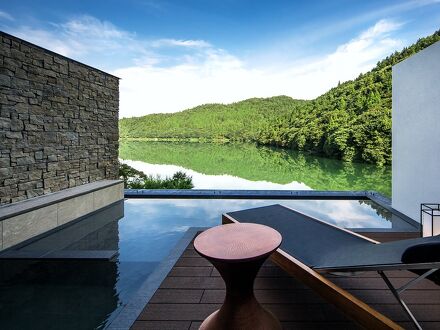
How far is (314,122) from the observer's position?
20516 mm

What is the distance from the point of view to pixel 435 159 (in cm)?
380

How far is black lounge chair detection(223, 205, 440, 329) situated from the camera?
1.29 meters

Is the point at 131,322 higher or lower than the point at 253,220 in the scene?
lower

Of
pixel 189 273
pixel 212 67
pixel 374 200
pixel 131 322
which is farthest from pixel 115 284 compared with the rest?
pixel 212 67

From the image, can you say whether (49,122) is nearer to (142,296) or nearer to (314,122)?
(142,296)

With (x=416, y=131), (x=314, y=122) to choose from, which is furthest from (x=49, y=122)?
(x=314, y=122)

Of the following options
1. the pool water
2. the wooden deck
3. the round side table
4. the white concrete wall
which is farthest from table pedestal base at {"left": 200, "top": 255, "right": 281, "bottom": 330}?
the white concrete wall

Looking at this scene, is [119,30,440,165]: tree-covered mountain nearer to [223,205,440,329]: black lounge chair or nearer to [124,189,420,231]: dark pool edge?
[124,189,420,231]: dark pool edge

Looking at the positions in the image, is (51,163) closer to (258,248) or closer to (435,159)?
(258,248)

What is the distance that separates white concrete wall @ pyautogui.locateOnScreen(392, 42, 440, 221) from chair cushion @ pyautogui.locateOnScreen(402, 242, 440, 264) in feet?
10.3

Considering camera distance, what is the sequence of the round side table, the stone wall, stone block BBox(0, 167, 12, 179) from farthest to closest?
1. the stone wall
2. stone block BBox(0, 167, 12, 179)
3. the round side table

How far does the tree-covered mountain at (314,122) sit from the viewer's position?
14672 millimetres

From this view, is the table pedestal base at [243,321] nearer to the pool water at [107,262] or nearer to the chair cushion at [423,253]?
the chair cushion at [423,253]

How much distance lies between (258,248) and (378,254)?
2.36 ft
